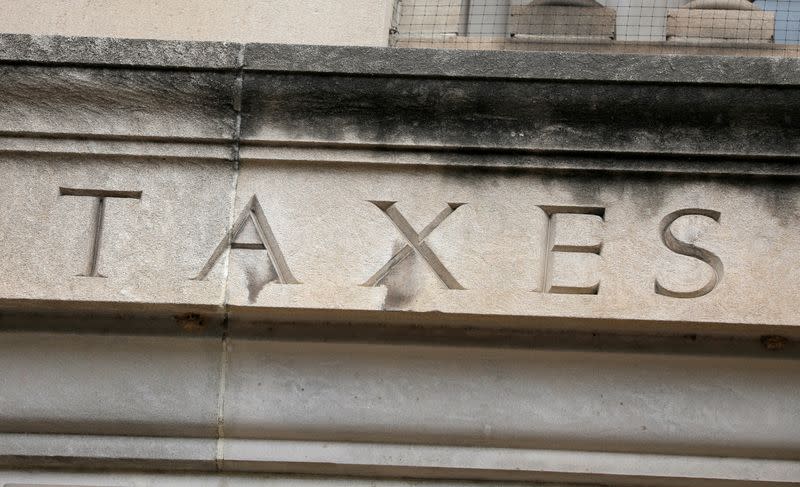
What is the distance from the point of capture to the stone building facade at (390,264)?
4.44 m

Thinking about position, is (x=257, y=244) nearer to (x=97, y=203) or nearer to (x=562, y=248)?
(x=97, y=203)

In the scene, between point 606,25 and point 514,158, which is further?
point 606,25

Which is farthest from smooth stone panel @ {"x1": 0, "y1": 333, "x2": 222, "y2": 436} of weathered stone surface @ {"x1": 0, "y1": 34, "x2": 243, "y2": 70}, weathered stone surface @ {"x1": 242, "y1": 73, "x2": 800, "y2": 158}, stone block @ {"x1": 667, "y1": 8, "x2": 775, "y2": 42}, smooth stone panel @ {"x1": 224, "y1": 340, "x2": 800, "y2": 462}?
stone block @ {"x1": 667, "y1": 8, "x2": 775, "y2": 42}

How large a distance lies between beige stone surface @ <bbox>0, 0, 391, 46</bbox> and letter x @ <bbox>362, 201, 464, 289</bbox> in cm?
76

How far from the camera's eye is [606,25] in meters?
5.17

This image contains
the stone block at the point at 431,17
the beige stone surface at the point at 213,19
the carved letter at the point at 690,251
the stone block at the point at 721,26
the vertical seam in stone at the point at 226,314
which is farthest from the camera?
the stone block at the point at 431,17

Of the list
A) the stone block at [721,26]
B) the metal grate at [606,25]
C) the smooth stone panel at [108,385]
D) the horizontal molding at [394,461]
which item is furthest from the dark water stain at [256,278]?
the stone block at [721,26]

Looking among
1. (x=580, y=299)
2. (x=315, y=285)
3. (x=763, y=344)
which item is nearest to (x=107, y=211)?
(x=315, y=285)

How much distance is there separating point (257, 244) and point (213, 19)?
99cm

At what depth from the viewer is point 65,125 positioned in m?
4.58

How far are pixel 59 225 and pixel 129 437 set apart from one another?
681mm

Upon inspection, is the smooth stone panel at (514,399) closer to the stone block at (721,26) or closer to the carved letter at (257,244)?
the carved letter at (257,244)

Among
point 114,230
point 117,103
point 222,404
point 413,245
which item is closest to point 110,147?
point 117,103

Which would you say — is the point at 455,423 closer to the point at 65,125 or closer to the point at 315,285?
the point at 315,285
